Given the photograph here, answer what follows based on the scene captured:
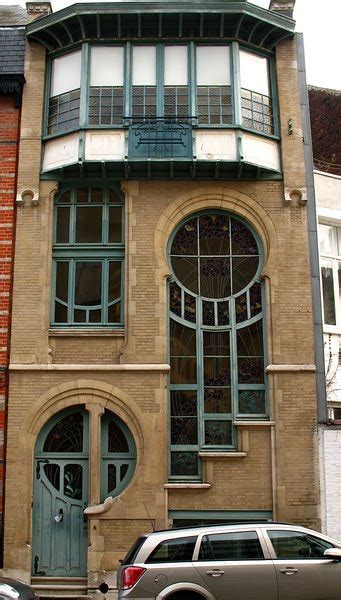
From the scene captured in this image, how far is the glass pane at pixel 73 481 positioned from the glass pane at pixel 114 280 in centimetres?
357

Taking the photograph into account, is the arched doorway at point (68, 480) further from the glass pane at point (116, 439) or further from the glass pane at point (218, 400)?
the glass pane at point (218, 400)

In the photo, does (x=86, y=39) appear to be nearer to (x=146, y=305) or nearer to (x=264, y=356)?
(x=146, y=305)

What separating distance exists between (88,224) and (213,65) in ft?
15.0

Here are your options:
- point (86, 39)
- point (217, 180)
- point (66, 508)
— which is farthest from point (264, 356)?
point (86, 39)

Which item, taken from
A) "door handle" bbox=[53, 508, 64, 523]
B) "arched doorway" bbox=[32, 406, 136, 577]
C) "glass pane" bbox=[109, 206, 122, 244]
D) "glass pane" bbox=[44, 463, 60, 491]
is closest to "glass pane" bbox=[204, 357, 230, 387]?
"arched doorway" bbox=[32, 406, 136, 577]

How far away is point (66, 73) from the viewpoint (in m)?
16.2

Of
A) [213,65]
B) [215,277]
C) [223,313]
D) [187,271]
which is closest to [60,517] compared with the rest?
[223,313]

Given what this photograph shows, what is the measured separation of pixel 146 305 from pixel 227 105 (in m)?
4.85

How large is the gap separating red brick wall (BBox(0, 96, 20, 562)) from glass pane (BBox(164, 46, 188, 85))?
11.6 feet

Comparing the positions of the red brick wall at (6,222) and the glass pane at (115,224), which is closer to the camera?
the red brick wall at (6,222)

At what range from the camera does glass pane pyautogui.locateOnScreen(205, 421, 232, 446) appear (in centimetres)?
1433

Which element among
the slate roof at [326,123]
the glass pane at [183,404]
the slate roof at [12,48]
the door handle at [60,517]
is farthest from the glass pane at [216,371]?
the slate roof at [326,123]

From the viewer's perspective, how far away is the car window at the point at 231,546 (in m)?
9.47

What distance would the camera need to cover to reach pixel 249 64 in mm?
16094
